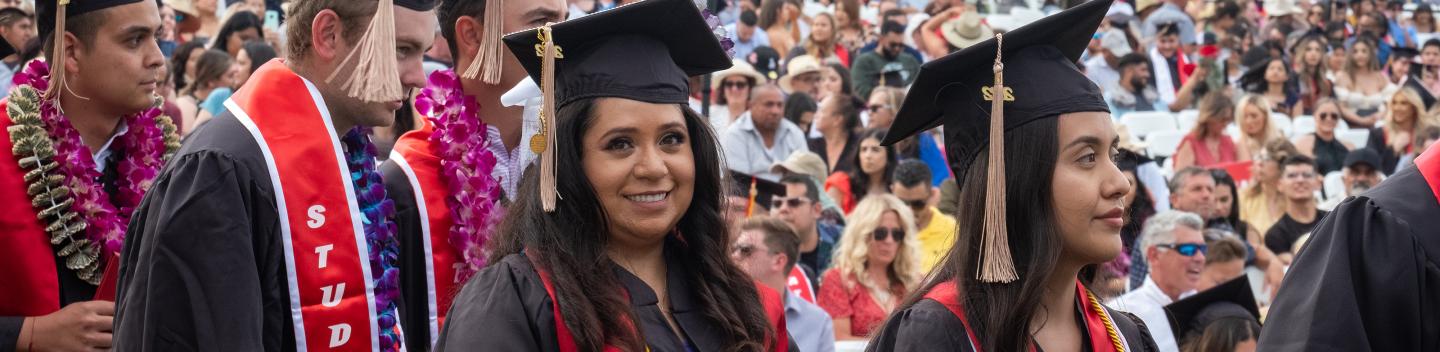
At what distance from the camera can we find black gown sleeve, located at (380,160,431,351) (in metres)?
4.29

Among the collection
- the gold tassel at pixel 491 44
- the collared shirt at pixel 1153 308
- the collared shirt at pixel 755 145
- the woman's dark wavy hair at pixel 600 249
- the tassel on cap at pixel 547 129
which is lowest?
the collared shirt at pixel 1153 308

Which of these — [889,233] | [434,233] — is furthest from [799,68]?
[434,233]

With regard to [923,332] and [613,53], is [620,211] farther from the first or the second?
[923,332]

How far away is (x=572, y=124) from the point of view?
328 cm

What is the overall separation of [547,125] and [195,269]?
858mm

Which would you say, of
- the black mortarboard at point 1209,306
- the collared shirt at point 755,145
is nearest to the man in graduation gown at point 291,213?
the black mortarboard at point 1209,306

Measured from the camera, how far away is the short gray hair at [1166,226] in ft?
25.3

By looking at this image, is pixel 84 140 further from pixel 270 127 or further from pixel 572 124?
pixel 572 124

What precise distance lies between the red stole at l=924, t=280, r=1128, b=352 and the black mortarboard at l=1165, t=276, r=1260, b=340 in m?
3.22

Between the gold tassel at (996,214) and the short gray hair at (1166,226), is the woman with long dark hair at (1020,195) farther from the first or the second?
the short gray hair at (1166,226)

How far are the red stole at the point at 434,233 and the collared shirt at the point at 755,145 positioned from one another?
Answer: 5766 mm

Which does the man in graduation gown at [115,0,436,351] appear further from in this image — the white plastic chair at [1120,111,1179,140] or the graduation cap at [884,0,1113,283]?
the white plastic chair at [1120,111,1179,140]

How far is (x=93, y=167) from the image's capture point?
167 inches

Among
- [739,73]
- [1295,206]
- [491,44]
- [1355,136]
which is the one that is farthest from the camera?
[1355,136]
